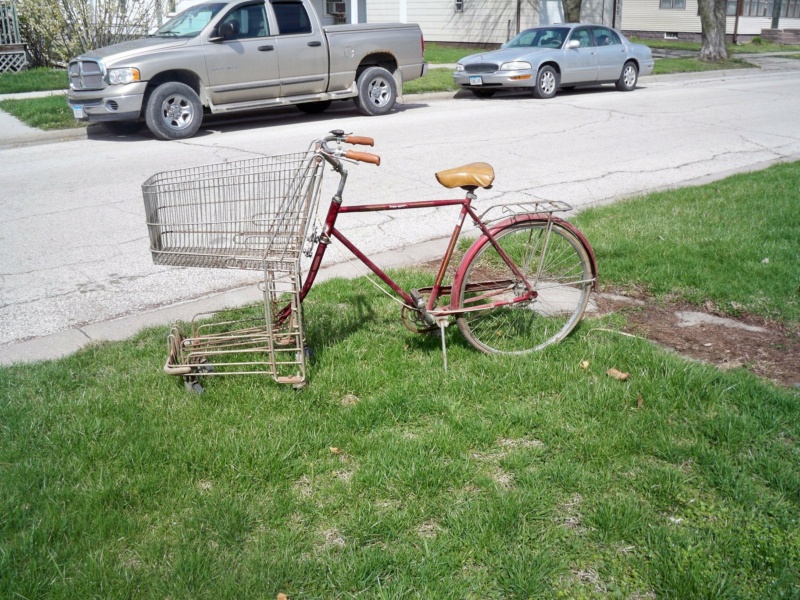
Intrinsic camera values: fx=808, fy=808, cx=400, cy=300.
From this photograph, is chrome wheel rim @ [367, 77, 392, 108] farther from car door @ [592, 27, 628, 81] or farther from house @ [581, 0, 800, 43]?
house @ [581, 0, 800, 43]

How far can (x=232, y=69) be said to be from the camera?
12750 millimetres

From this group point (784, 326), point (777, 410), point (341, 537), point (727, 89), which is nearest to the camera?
point (341, 537)

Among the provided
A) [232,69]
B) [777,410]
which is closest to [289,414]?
[777,410]

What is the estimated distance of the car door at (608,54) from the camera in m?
19.0

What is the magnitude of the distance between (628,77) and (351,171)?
1242 cm

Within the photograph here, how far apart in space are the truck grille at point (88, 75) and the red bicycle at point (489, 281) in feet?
28.2

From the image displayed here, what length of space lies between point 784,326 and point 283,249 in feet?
10.5

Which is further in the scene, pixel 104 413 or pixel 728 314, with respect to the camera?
pixel 728 314

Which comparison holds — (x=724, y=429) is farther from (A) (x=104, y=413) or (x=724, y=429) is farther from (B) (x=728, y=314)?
(A) (x=104, y=413)

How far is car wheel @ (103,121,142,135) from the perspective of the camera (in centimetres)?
1330

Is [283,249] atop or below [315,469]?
atop

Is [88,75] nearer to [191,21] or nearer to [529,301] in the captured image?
[191,21]

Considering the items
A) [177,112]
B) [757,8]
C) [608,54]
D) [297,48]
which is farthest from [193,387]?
[757,8]

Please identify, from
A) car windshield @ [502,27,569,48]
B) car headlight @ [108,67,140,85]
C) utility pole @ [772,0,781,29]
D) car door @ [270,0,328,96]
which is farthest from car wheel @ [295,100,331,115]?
utility pole @ [772,0,781,29]
